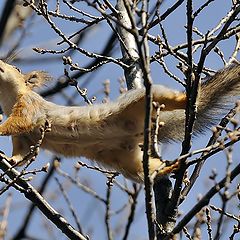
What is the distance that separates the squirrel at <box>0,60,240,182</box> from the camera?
3920mm

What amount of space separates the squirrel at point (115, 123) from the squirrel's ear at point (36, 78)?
1.01 ft

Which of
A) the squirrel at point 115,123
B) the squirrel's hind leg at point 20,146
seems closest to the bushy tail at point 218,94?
the squirrel at point 115,123

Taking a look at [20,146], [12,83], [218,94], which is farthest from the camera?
[12,83]

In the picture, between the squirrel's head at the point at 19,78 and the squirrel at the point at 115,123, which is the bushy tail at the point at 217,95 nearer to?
the squirrel at the point at 115,123

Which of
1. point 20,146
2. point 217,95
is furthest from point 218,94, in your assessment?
point 20,146

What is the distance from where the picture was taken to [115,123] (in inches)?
162

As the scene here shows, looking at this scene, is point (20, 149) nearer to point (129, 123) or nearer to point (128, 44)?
point (129, 123)

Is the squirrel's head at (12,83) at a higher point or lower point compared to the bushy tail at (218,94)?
lower

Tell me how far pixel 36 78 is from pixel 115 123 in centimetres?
105

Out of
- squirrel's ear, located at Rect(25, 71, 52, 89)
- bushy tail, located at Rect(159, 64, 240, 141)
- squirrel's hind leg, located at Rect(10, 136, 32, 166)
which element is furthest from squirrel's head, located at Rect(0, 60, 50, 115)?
bushy tail, located at Rect(159, 64, 240, 141)

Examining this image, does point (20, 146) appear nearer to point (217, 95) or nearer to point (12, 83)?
point (12, 83)

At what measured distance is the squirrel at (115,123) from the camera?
3.92 metres

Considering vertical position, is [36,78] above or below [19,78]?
above

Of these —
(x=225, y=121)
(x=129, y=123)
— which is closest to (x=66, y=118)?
(x=129, y=123)
